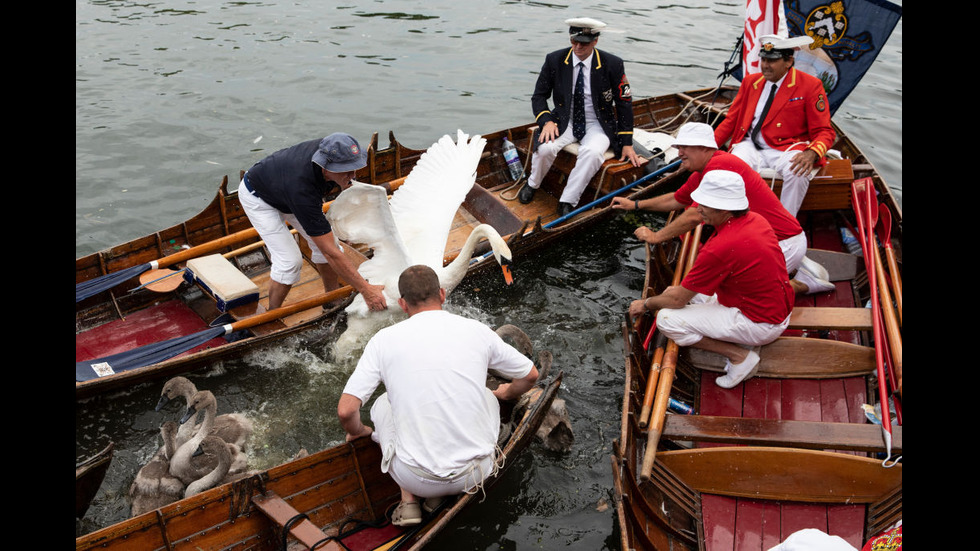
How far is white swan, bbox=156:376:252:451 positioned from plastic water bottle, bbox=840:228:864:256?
7.88m

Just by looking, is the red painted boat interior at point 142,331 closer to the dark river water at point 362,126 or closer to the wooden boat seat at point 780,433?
the dark river water at point 362,126

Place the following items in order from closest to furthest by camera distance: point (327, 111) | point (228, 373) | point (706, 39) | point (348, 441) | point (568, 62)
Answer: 1. point (348, 441)
2. point (228, 373)
3. point (568, 62)
4. point (327, 111)
5. point (706, 39)

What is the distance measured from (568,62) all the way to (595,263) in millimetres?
3018

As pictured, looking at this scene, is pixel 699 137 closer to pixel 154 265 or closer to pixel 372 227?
pixel 372 227

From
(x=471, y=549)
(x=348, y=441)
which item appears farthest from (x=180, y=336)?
(x=471, y=549)

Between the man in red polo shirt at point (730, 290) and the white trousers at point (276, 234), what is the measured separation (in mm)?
3661

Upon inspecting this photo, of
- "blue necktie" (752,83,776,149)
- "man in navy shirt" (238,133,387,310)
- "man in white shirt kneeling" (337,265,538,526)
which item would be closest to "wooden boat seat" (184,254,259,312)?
"man in navy shirt" (238,133,387,310)

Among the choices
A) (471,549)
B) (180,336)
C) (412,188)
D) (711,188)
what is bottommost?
(471,549)

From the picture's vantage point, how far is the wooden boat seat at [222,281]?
25.1 ft

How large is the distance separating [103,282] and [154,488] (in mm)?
2919

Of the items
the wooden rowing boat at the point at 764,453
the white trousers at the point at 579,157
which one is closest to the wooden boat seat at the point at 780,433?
the wooden rowing boat at the point at 764,453

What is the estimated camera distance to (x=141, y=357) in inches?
275
